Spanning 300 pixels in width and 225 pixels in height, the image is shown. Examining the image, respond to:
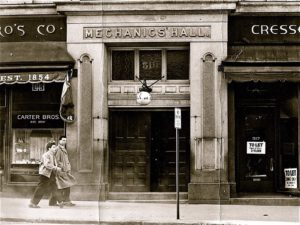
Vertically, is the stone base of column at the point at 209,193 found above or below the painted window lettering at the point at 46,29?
below

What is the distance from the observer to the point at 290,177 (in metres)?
20.3

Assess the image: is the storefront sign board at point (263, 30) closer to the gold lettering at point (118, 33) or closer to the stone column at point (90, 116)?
the gold lettering at point (118, 33)

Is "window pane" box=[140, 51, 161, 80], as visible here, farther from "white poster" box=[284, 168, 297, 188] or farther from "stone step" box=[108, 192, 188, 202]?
"white poster" box=[284, 168, 297, 188]

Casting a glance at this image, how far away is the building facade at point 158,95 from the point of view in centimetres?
1992

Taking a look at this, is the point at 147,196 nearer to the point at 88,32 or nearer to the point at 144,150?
the point at 144,150

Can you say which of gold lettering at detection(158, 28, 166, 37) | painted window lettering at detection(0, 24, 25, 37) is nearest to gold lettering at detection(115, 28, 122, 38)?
gold lettering at detection(158, 28, 166, 37)

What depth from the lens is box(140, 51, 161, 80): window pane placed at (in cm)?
2067

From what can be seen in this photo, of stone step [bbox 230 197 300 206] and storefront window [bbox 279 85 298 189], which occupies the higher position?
storefront window [bbox 279 85 298 189]

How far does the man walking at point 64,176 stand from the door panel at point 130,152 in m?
2.44

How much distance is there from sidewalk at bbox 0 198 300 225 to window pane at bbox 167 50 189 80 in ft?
13.1

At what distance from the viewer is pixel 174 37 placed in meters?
20.1

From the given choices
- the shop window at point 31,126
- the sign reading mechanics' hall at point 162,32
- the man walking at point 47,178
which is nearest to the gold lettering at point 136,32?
the sign reading mechanics' hall at point 162,32

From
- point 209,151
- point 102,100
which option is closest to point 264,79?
point 209,151

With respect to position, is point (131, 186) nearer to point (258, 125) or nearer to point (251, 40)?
point (258, 125)
